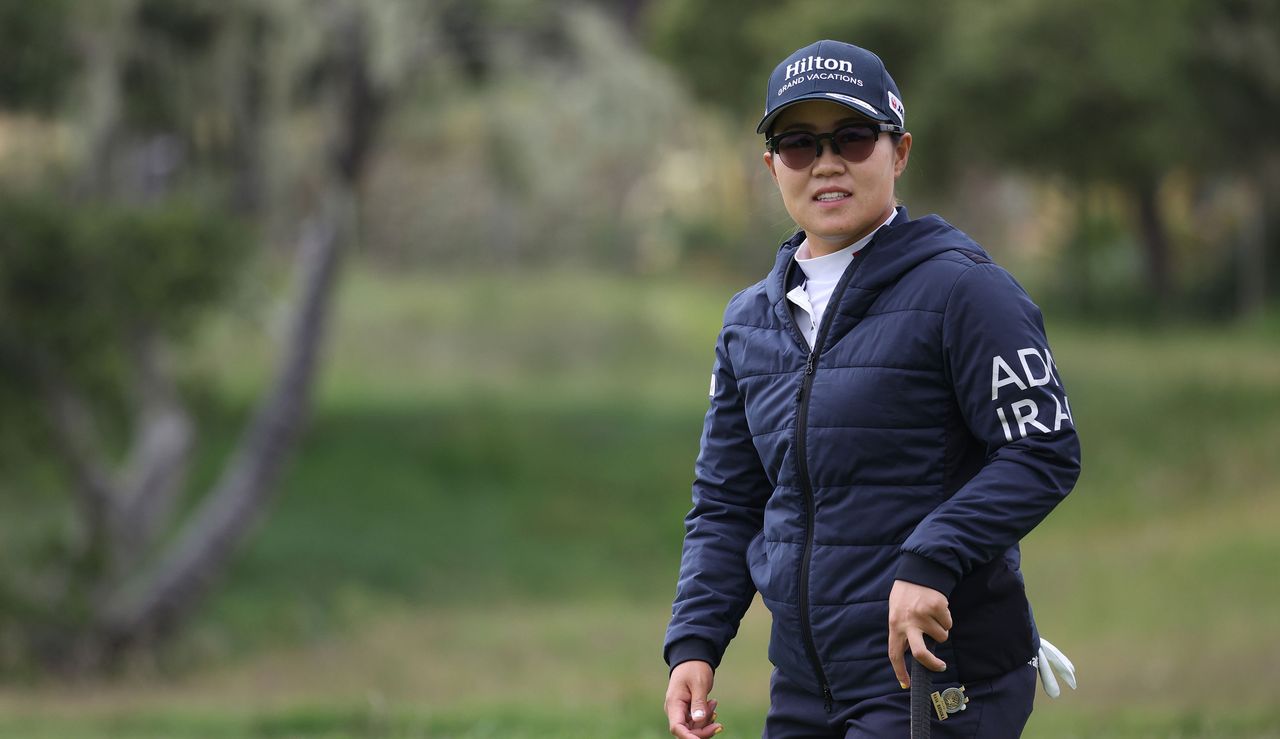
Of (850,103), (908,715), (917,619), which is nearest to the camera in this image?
(917,619)

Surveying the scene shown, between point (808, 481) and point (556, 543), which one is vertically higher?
point (808, 481)

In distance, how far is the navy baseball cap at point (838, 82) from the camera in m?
3.10

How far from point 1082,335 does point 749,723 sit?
21005mm

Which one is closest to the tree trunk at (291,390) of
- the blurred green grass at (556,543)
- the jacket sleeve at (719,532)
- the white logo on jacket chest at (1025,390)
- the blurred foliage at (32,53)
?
the blurred green grass at (556,543)

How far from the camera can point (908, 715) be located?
2.93 m

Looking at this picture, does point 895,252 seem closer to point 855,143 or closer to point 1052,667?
point 855,143

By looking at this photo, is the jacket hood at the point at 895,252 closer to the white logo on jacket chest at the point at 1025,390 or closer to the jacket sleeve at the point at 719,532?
the white logo on jacket chest at the point at 1025,390

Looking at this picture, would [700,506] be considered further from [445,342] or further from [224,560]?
[445,342]

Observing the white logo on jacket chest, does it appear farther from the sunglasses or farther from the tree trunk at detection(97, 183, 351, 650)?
the tree trunk at detection(97, 183, 351, 650)

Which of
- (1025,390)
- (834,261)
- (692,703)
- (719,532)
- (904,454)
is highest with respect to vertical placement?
(834,261)

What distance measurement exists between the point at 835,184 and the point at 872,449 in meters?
0.50

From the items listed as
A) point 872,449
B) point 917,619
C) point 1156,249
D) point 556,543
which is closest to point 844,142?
point 872,449

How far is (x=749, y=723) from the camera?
760cm

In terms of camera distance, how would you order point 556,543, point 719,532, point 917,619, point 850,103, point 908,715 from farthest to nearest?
point 556,543
point 719,532
point 850,103
point 908,715
point 917,619
